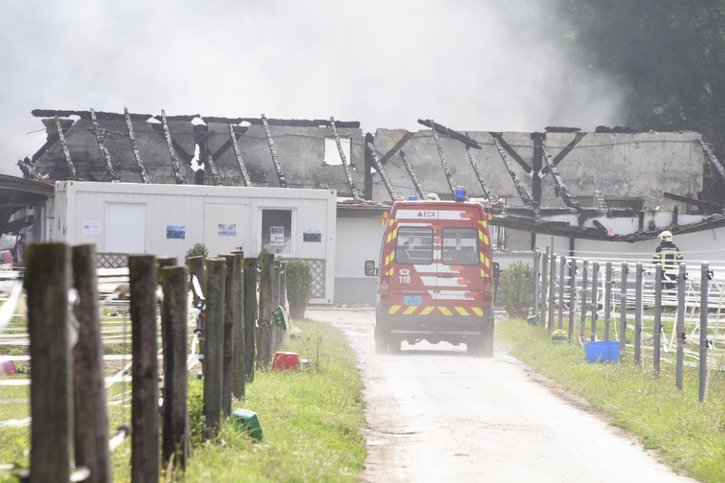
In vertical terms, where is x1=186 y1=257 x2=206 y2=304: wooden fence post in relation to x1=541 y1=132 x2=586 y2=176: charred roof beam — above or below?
below

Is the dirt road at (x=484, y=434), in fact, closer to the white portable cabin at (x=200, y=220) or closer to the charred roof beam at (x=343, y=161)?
the white portable cabin at (x=200, y=220)

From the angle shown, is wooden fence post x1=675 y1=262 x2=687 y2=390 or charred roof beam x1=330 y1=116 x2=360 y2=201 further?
charred roof beam x1=330 y1=116 x2=360 y2=201

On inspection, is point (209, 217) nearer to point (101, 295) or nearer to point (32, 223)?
point (32, 223)

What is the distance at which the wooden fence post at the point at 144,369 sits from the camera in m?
6.07

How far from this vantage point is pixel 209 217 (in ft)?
102

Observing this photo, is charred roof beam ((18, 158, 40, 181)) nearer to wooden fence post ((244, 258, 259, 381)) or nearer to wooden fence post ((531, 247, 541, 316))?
wooden fence post ((531, 247, 541, 316))

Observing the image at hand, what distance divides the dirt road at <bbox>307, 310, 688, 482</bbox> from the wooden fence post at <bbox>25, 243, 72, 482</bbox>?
4404 mm

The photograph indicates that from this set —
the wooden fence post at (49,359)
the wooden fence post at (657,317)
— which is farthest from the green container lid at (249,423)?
the wooden fence post at (657,317)

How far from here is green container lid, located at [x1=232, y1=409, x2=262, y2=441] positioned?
878cm

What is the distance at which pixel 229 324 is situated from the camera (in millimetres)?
9531

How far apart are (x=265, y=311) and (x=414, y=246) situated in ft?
18.2

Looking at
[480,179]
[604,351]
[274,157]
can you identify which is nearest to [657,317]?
[604,351]

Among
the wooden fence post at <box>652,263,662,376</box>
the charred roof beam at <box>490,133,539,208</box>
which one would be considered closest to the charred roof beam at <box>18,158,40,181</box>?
the charred roof beam at <box>490,133,539,208</box>

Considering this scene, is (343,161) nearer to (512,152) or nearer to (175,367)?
(512,152)
